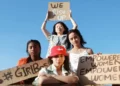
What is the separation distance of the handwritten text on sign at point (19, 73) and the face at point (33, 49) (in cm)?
45

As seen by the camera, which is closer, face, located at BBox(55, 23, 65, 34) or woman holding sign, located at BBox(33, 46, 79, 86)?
woman holding sign, located at BBox(33, 46, 79, 86)

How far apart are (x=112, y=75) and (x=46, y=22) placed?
312 centimetres

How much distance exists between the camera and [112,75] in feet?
15.7

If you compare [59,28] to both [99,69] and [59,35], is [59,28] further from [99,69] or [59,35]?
[99,69]

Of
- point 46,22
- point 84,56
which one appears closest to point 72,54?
point 84,56

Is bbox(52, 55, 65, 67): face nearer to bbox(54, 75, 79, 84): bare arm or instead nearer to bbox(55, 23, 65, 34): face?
bbox(54, 75, 79, 84): bare arm

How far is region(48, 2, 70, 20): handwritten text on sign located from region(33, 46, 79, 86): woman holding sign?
279 cm

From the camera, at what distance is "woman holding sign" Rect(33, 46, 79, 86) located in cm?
421

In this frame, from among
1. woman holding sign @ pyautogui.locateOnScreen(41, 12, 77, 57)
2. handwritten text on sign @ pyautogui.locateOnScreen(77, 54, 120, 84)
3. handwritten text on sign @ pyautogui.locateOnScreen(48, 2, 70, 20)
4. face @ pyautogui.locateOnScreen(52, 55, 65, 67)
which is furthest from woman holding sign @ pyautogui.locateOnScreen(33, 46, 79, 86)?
handwritten text on sign @ pyautogui.locateOnScreen(48, 2, 70, 20)

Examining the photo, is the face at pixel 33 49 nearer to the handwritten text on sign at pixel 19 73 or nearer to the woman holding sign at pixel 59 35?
the handwritten text on sign at pixel 19 73

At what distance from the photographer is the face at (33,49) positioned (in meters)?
5.40

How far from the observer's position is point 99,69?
4.85 meters

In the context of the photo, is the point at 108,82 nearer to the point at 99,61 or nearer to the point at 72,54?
the point at 99,61

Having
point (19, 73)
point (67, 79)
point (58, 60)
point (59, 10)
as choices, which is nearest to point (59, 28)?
point (59, 10)
